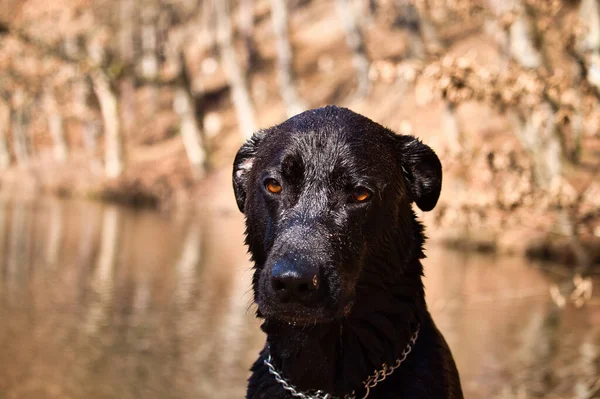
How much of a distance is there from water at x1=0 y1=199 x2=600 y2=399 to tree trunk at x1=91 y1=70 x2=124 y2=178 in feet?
48.1

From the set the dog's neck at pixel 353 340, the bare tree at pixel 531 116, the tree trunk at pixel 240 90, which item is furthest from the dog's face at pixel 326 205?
the tree trunk at pixel 240 90

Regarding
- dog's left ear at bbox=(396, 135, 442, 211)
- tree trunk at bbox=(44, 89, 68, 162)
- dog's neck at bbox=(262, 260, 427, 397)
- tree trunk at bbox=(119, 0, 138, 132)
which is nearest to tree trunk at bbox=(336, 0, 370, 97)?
tree trunk at bbox=(44, 89, 68, 162)

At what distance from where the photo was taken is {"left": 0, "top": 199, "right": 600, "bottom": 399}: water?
33.6 feet

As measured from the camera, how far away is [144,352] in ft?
38.1

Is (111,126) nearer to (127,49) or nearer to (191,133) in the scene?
(191,133)

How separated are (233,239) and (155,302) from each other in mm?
9022

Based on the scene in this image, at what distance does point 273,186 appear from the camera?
352cm

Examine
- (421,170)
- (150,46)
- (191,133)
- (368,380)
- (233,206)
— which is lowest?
(368,380)

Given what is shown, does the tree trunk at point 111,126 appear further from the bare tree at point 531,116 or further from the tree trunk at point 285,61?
the bare tree at point 531,116

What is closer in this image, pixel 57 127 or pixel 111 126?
pixel 111 126

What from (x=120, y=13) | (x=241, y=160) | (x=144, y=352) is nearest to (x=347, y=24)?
(x=120, y=13)

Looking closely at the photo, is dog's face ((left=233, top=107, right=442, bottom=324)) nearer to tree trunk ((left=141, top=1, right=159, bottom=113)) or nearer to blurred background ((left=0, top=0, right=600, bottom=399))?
blurred background ((left=0, top=0, right=600, bottom=399))

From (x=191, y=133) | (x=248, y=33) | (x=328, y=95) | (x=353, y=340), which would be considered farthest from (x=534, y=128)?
(x=248, y=33)

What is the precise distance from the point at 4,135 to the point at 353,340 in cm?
4411
